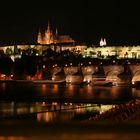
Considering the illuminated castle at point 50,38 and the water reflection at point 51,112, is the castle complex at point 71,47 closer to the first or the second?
the illuminated castle at point 50,38

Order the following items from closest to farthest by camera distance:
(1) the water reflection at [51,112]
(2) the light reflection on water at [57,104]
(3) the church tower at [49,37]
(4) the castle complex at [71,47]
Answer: (1) the water reflection at [51,112] < (2) the light reflection on water at [57,104] < (4) the castle complex at [71,47] < (3) the church tower at [49,37]

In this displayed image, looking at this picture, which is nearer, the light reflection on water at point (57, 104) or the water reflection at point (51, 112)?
the water reflection at point (51, 112)

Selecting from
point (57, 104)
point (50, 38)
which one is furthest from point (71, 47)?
point (57, 104)

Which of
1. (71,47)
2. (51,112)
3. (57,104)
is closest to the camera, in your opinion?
(51,112)

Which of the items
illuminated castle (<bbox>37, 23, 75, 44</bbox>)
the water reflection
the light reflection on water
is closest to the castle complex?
illuminated castle (<bbox>37, 23, 75, 44</bbox>)

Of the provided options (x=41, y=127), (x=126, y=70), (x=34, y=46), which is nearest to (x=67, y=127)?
(x=41, y=127)

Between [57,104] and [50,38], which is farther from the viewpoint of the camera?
[50,38]

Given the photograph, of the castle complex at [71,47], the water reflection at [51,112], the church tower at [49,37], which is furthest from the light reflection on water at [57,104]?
the church tower at [49,37]

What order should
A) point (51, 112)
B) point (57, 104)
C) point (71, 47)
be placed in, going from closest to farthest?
point (51, 112)
point (57, 104)
point (71, 47)

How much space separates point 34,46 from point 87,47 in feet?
26.7

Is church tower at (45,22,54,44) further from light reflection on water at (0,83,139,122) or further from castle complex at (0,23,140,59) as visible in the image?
light reflection on water at (0,83,139,122)

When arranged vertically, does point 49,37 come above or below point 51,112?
above

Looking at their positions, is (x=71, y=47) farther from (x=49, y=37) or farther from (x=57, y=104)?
(x=57, y=104)

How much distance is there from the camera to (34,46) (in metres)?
72.9
